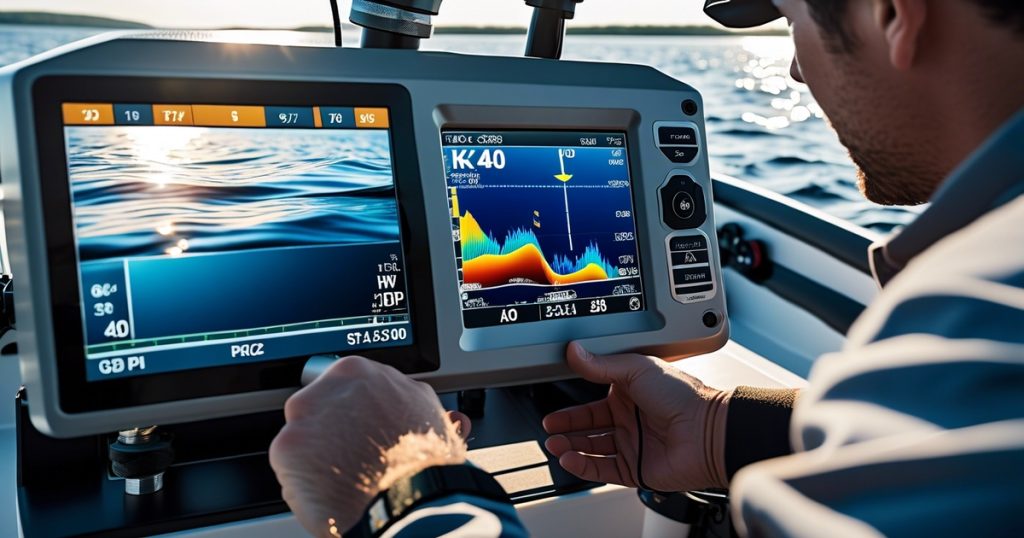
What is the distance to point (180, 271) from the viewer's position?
91 centimetres

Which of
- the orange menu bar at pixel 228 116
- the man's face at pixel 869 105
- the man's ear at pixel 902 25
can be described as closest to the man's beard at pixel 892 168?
the man's face at pixel 869 105

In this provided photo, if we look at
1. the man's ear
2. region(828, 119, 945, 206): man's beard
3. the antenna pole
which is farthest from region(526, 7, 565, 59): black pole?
the man's ear

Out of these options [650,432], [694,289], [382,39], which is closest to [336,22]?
[382,39]

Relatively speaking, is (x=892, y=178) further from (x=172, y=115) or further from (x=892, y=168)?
(x=172, y=115)

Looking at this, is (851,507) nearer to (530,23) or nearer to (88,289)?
(88,289)

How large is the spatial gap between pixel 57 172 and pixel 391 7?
470 mm

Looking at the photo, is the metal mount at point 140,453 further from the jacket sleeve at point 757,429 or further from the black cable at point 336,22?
the jacket sleeve at point 757,429

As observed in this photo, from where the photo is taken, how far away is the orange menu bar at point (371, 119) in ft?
3.35

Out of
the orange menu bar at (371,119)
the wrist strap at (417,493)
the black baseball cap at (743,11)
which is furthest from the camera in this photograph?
the black baseball cap at (743,11)

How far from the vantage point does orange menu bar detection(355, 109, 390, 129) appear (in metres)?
1.02

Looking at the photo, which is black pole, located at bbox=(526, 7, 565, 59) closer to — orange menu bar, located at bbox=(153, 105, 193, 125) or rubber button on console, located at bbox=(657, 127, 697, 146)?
rubber button on console, located at bbox=(657, 127, 697, 146)

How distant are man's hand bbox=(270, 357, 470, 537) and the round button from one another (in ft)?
1.55

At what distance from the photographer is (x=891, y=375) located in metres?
0.56

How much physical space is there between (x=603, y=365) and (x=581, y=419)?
19 cm
